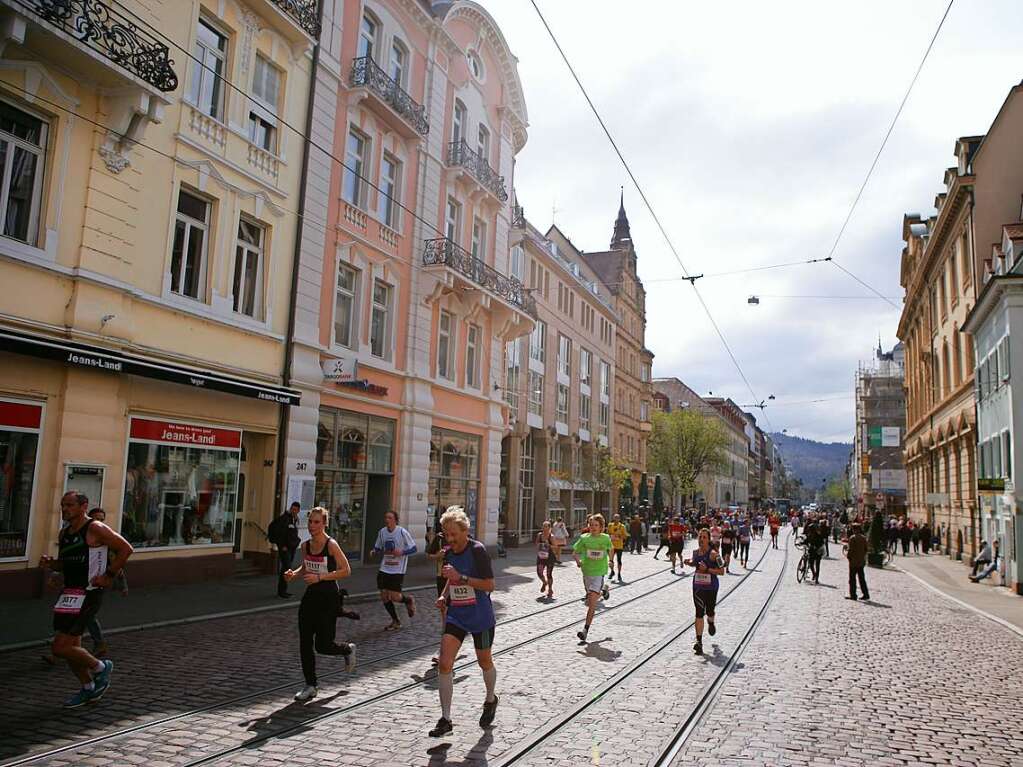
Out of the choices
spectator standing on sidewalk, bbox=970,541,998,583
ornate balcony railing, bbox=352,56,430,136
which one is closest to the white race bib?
ornate balcony railing, bbox=352,56,430,136

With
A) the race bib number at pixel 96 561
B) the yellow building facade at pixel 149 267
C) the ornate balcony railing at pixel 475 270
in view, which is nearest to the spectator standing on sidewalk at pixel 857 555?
the yellow building facade at pixel 149 267

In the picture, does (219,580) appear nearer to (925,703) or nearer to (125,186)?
(125,186)

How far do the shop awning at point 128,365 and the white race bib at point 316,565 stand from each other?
22.0 ft

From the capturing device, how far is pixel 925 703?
8.03 m

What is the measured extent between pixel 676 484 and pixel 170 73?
2295 inches

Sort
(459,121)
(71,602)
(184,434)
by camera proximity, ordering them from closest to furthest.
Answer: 1. (71,602)
2. (184,434)
3. (459,121)

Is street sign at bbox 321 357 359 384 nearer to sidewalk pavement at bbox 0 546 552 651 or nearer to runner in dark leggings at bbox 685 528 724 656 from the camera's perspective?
sidewalk pavement at bbox 0 546 552 651

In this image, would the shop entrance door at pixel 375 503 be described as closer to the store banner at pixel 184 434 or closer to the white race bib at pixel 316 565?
the store banner at pixel 184 434

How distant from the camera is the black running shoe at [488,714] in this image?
669cm

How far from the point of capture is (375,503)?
22.3 metres

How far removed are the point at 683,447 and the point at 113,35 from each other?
191 ft

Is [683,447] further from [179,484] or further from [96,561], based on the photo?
[96,561]

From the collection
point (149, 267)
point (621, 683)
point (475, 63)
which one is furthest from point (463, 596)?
point (475, 63)

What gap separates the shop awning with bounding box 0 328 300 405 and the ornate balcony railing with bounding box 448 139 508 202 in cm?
1172
